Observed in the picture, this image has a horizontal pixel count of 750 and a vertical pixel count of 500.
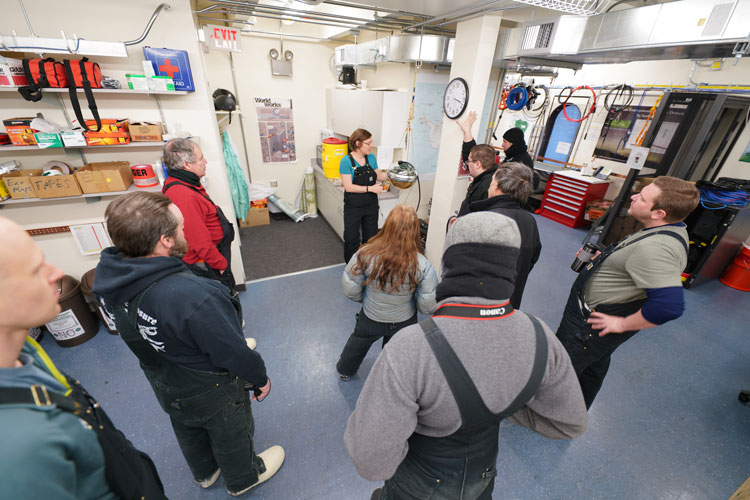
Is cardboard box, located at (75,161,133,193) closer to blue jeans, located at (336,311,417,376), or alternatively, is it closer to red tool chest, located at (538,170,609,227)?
blue jeans, located at (336,311,417,376)

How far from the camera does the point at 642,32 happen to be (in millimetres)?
2148

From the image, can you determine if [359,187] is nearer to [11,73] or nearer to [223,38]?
[223,38]

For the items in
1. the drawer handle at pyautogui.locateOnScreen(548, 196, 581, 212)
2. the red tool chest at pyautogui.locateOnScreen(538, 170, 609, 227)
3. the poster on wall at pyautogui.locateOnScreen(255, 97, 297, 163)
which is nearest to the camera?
the poster on wall at pyautogui.locateOnScreen(255, 97, 297, 163)

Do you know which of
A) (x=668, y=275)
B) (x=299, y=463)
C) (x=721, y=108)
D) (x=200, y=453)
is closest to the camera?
(x=668, y=275)

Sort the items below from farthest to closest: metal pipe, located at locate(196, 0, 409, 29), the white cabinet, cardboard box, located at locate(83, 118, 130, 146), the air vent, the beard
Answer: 1. the white cabinet
2. metal pipe, located at locate(196, 0, 409, 29)
3. the air vent
4. cardboard box, located at locate(83, 118, 130, 146)
5. the beard


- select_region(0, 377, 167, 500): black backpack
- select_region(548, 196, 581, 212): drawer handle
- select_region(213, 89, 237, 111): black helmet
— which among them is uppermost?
select_region(213, 89, 237, 111): black helmet

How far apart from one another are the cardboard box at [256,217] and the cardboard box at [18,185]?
9.11 feet

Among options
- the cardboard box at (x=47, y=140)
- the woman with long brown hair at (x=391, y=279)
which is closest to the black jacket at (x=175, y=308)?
the woman with long brown hair at (x=391, y=279)

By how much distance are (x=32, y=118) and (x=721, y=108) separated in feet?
20.5

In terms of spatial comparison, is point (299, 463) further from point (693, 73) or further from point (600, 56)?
point (693, 73)

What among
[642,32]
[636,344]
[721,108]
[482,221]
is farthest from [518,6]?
[636,344]

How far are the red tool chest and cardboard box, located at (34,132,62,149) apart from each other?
6466 mm

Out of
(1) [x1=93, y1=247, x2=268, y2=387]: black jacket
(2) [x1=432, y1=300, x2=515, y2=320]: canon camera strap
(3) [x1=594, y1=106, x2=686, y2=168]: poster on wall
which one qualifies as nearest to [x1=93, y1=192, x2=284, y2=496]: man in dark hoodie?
(1) [x1=93, y1=247, x2=268, y2=387]: black jacket

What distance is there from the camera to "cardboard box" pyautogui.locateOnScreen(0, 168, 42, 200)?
2184 millimetres
